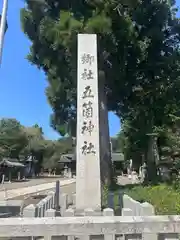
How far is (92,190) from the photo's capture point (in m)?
8.17

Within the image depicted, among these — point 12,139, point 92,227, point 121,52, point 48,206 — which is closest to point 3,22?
point 48,206

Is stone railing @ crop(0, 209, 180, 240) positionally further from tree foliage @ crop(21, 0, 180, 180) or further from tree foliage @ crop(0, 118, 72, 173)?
tree foliage @ crop(0, 118, 72, 173)

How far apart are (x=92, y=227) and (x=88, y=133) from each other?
19.6 feet

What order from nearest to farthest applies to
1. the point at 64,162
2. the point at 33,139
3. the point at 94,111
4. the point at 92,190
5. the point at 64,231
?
the point at 64,231
the point at 92,190
the point at 94,111
the point at 33,139
the point at 64,162

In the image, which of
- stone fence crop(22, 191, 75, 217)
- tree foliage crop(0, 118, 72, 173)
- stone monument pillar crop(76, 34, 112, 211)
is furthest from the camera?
tree foliage crop(0, 118, 72, 173)

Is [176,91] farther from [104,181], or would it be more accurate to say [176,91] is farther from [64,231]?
[64,231]

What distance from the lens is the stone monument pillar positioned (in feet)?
26.8

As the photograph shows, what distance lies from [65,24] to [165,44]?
22.0 feet

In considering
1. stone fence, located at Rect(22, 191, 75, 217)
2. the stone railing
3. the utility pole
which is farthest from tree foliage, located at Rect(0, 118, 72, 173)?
the stone railing

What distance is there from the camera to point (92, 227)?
2.75 meters

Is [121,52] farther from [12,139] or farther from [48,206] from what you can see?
[12,139]

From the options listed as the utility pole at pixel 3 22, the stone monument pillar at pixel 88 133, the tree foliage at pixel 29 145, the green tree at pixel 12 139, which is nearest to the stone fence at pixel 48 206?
the stone monument pillar at pixel 88 133

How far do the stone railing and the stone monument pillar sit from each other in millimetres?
5147

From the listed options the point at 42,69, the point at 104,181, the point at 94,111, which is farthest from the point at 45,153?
the point at 94,111
